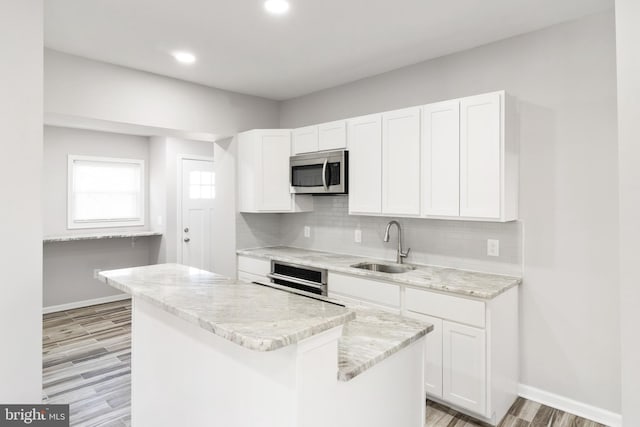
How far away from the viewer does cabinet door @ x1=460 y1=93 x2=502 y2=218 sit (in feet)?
8.30

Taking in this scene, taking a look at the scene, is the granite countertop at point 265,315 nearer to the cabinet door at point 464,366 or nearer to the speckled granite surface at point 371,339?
the speckled granite surface at point 371,339

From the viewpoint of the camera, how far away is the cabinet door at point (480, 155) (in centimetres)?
253

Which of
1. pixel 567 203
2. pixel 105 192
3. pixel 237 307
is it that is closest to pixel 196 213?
pixel 105 192

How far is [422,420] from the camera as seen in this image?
1702 millimetres

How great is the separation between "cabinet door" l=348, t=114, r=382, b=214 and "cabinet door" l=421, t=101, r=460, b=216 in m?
0.44

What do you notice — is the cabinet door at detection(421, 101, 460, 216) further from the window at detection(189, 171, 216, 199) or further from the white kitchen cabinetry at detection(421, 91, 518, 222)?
the window at detection(189, 171, 216, 199)

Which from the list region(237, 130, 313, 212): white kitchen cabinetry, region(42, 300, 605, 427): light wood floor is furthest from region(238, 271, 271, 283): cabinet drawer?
region(42, 300, 605, 427): light wood floor

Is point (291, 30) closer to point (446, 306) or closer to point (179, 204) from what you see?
point (446, 306)

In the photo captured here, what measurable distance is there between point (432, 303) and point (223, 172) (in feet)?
9.48

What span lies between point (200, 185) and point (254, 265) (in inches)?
95.3

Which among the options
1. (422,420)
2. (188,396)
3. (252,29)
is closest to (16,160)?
(188,396)

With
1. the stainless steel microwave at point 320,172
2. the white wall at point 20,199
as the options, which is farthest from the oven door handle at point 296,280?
the white wall at point 20,199

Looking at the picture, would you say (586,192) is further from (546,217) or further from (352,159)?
(352,159)

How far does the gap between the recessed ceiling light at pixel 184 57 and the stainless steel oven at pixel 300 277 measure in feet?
6.74
